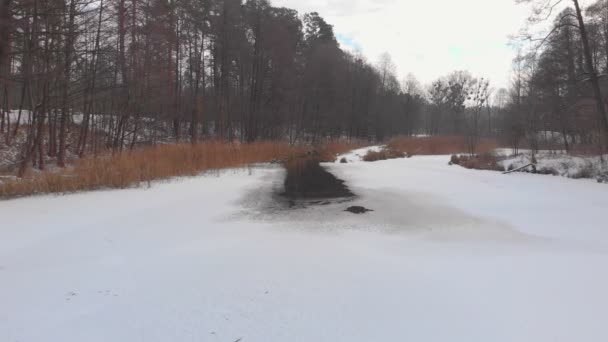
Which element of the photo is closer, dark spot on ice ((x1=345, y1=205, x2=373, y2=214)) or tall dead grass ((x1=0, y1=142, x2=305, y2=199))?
dark spot on ice ((x1=345, y1=205, x2=373, y2=214))

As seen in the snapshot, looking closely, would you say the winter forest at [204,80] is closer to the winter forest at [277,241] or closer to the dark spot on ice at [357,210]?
the winter forest at [277,241]

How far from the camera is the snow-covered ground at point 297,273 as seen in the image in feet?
6.30

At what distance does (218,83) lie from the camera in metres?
21.2

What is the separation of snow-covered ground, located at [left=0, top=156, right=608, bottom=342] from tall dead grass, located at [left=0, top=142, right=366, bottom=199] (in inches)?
24.8

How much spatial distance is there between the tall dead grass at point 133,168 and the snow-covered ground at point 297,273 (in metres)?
0.63

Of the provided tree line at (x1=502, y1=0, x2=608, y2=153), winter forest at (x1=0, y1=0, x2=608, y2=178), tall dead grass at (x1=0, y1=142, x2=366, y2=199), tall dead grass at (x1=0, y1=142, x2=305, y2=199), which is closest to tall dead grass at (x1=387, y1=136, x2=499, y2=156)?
winter forest at (x1=0, y1=0, x2=608, y2=178)

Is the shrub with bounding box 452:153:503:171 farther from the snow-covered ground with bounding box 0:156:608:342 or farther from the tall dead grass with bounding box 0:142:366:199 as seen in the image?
the tall dead grass with bounding box 0:142:366:199

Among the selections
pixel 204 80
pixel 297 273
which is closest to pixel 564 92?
pixel 297 273

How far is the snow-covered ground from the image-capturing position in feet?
6.30

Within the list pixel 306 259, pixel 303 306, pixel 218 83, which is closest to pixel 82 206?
pixel 306 259

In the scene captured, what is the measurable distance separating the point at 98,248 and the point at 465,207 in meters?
5.21

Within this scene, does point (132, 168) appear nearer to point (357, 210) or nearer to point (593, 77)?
point (357, 210)

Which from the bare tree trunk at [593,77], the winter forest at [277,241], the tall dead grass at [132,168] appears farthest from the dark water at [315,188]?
the bare tree trunk at [593,77]

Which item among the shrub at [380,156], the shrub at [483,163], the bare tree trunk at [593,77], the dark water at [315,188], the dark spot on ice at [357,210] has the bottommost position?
the dark spot on ice at [357,210]
